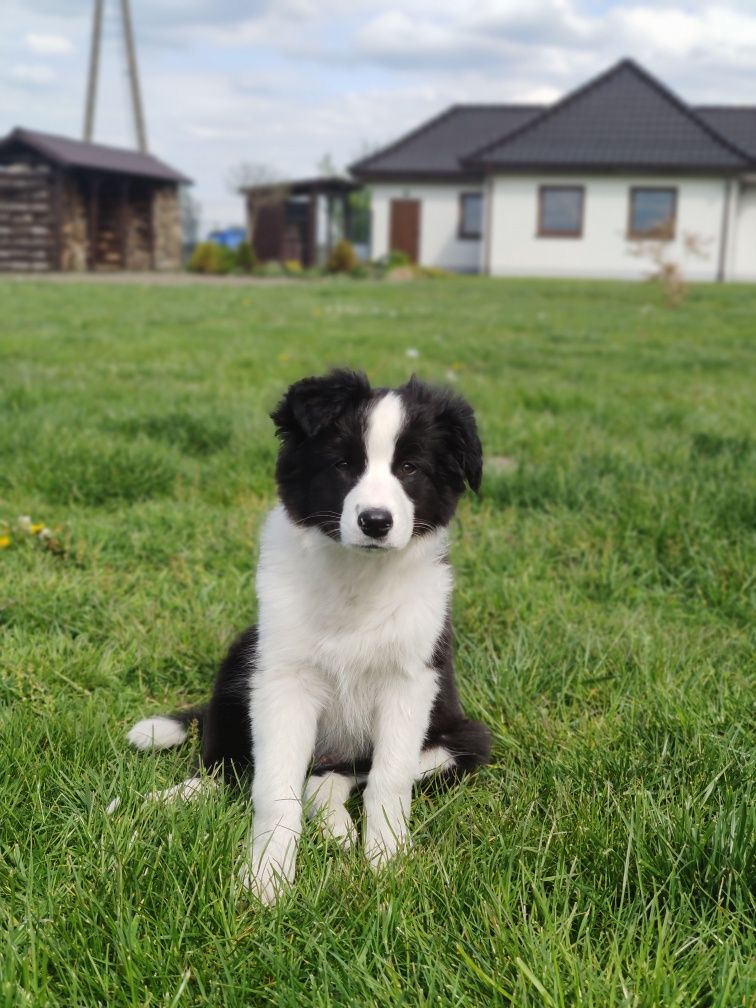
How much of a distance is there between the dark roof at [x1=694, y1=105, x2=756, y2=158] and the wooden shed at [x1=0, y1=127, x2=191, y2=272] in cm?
1782

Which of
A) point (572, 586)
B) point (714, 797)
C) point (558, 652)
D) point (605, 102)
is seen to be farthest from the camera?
point (605, 102)

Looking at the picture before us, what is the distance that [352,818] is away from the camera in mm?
2342

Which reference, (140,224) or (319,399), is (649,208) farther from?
(319,399)

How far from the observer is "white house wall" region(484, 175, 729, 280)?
2892cm

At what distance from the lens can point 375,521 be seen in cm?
199

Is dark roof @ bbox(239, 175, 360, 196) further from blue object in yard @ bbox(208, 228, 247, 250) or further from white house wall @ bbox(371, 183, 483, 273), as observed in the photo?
blue object in yard @ bbox(208, 228, 247, 250)

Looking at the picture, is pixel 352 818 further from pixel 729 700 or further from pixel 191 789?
pixel 729 700

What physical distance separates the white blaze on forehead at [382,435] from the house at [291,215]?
31.3 meters

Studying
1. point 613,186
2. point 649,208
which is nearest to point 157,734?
point 613,186

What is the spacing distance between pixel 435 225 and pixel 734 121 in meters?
10.8

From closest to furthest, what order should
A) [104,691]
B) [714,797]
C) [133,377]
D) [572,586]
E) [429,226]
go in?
1. [714,797]
2. [104,691]
3. [572,586]
4. [133,377]
5. [429,226]

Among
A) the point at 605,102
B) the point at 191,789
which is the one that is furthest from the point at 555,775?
the point at 605,102

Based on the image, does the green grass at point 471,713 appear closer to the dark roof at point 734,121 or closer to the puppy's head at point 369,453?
the puppy's head at point 369,453

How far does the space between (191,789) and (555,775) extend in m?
0.82
